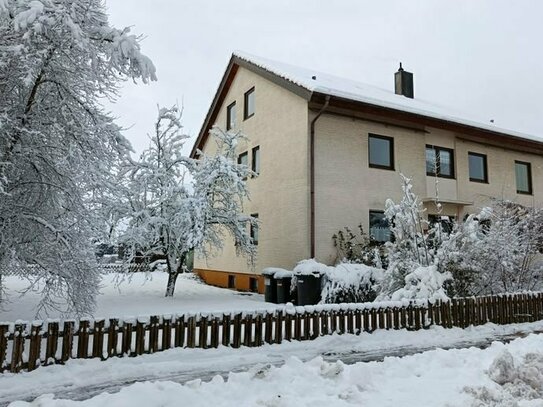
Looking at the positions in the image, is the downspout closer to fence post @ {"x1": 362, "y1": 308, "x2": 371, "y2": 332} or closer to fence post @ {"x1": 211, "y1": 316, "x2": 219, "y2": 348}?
fence post @ {"x1": 362, "y1": 308, "x2": 371, "y2": 332}

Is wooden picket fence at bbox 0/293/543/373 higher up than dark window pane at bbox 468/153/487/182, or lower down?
lower down

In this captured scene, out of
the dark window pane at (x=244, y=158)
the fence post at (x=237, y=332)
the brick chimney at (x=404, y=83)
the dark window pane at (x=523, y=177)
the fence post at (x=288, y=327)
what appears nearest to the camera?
the fence post at (x=237, y=332)

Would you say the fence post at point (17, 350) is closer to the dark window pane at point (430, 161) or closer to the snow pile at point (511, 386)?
the snow pile at point (511, 386)

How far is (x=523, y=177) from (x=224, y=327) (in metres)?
17.6

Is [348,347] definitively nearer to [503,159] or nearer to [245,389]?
[245,389]

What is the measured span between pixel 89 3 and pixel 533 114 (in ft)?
192

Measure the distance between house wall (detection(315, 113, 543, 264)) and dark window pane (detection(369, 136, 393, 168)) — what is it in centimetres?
22

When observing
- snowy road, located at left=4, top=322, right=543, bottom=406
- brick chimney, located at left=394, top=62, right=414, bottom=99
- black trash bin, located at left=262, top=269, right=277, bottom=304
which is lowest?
snowy road, located at left=4, top=322, right=543, bottom=406

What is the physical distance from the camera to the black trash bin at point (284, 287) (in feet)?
42.8

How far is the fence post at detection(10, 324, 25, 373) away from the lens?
245 inches

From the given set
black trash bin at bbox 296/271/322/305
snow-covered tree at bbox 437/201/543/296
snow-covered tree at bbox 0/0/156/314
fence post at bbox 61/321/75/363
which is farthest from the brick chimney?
fence post at bbox 61/321/75/363

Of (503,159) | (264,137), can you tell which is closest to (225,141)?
(264,137)

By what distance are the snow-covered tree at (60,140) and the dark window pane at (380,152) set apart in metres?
9.91

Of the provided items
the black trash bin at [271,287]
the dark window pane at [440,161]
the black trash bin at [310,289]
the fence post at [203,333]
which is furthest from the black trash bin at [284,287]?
the dark window pane at [440,161]
